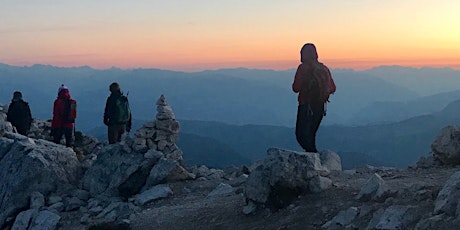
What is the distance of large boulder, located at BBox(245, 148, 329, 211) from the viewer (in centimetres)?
1222

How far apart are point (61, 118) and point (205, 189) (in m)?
8.38

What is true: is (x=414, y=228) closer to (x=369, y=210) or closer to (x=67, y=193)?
(x=369, y=210)

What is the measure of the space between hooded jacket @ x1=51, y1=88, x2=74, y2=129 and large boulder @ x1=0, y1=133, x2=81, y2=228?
2243 mm

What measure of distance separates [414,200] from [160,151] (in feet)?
36.3

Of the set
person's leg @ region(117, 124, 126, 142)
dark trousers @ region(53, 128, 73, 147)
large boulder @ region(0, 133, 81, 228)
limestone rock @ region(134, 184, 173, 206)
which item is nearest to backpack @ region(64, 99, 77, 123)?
dark trousers @ region(53, 128, 73, 147)

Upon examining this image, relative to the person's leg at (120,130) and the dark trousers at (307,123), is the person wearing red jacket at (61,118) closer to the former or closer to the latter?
the person's leg at (120,130)

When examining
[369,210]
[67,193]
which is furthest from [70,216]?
[369,210]

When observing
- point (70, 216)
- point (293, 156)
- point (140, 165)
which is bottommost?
point (70, 216)

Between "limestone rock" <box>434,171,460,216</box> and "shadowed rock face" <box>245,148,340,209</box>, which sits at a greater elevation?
"limestone rock" <box>434,171,460,216</box>

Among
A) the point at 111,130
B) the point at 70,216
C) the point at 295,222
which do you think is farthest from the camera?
the point at 111,130

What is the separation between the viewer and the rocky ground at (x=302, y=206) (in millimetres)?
10297

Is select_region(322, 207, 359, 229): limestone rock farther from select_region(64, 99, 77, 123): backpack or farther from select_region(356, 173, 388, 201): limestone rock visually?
select_region(64, 99, 77, 123): backpack

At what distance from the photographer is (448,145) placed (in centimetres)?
1412

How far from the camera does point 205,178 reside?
18.2 meters
